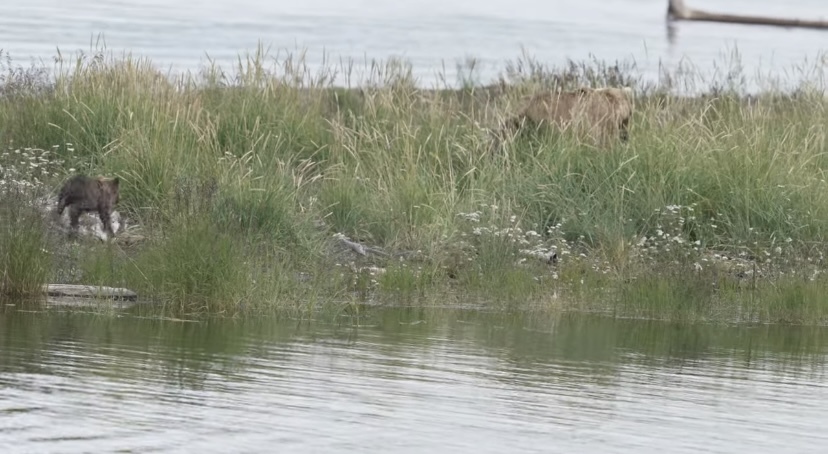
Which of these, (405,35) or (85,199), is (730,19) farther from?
(85,199)

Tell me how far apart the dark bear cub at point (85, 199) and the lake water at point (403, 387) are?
105 inches

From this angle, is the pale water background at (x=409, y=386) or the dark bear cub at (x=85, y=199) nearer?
the pale water background at (x=409, y=386)

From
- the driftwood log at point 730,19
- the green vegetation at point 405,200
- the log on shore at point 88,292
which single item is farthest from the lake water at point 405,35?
the log on shore at point 88,292

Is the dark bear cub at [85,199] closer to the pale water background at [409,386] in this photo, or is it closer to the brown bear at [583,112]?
the pale water background at [409,386]

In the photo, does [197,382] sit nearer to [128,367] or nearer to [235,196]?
[128,367]

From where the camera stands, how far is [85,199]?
13.3 m

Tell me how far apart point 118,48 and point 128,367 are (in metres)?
21.9

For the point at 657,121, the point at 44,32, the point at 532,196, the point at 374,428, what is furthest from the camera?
the point at 44,32

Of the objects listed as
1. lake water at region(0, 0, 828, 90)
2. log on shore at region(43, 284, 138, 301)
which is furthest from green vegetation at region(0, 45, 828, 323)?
lake water at region(0, 0, 828, 90)

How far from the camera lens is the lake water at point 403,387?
7520mm

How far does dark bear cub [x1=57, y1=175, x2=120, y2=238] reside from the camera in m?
13.3

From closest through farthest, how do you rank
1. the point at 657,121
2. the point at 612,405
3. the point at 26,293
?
the point at 612,405, the point at 26,293, the point at 657,121

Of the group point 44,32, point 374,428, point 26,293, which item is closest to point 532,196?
point 26,293

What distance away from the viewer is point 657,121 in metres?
16.8
